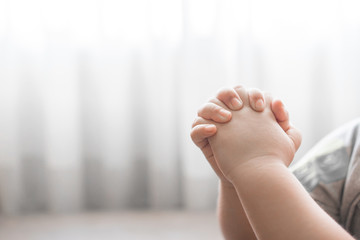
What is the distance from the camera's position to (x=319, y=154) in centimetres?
75

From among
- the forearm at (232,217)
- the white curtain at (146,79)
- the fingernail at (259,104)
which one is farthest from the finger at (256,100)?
Answer: the white curtain at (146,79)

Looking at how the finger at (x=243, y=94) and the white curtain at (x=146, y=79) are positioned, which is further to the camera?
the white curtain at (x=146, y=79)

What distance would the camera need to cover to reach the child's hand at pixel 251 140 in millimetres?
569

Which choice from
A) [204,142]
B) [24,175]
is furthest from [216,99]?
[24,175]

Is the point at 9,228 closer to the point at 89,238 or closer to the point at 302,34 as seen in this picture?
the point at 89,238

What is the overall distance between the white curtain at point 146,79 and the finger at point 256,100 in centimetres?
69

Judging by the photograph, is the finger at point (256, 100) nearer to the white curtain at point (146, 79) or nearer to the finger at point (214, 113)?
the finger at point (214, 113)

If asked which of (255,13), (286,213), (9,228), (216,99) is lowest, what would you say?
(9,228)

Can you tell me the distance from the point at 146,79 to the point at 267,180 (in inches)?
33.8

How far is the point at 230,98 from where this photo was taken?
0.64 metres

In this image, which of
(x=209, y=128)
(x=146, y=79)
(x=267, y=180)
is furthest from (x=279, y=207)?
(x=146, y=79)

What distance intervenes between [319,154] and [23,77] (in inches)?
35.2

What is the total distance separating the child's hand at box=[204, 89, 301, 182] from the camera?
57 cm

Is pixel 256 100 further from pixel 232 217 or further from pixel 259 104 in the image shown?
pixel 232 217
